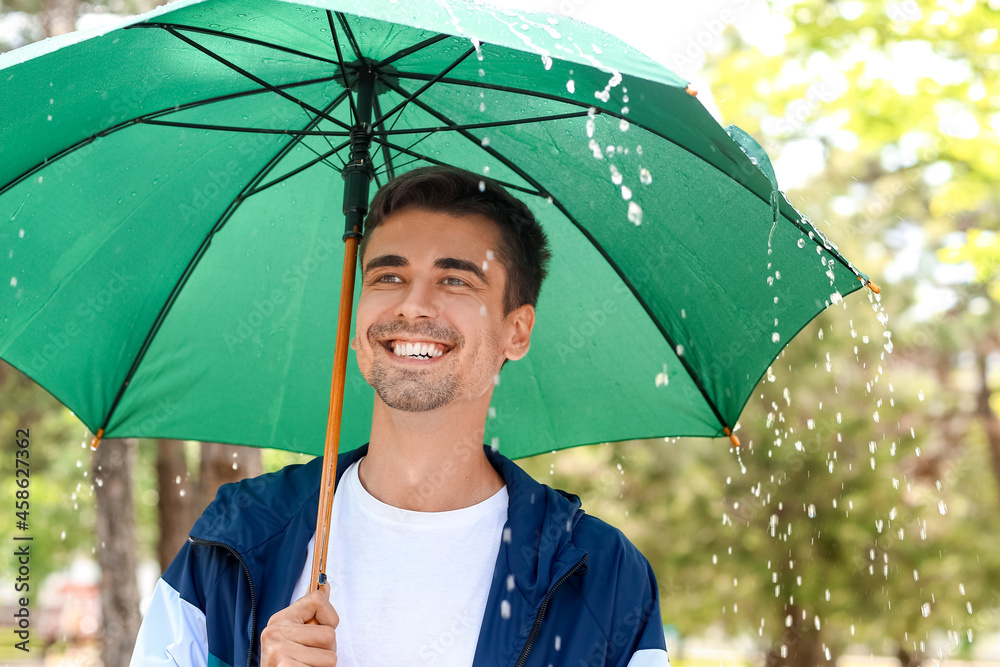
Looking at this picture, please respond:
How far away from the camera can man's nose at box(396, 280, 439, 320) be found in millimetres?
2910

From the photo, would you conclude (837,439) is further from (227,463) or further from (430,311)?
(430,311)

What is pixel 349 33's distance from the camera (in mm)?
2805

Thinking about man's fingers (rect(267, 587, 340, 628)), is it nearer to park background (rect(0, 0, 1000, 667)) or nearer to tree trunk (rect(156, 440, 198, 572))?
park background (rect(0, 0, 1000, 667))

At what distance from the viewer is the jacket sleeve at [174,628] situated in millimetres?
2592

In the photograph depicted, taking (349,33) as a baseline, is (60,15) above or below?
above

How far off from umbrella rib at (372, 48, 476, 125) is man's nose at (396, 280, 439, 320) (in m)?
0.56

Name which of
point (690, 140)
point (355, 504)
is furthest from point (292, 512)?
point (690, 140)

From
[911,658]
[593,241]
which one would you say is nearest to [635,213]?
[593,241]

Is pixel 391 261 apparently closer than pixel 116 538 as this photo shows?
Yes

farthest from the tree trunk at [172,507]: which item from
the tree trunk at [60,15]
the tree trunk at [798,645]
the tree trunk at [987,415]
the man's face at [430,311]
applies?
the tree trunk at [987,415]

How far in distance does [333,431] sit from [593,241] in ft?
4.42

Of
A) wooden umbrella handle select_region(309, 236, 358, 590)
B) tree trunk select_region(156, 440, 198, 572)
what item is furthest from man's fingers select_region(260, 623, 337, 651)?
tree trunk select_region(156, 440, 198, 572)

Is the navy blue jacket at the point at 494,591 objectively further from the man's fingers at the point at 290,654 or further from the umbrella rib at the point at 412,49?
the umbrella rib at the point at 412,49

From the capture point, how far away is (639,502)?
47.8 ft
